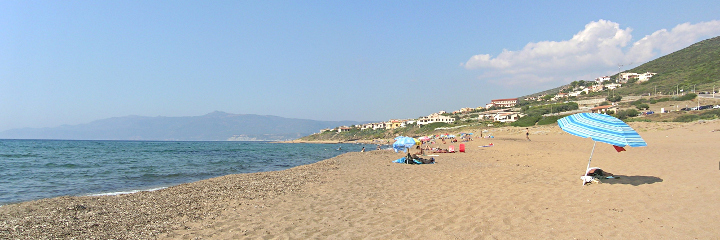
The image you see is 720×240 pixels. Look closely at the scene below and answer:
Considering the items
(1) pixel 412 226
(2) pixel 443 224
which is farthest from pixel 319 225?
(2) pixel 443 224

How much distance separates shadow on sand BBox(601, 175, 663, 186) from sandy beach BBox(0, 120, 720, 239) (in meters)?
0.03

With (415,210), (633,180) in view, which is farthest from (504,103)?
(415,210)

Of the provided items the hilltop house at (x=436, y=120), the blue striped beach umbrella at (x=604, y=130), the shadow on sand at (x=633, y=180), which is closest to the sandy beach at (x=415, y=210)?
the shadow on sand at (x=633, y=180)

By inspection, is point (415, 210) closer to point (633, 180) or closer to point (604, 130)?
point (604, 130)

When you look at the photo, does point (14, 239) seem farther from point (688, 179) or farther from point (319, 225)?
point (688, 179)

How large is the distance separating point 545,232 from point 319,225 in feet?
12.8

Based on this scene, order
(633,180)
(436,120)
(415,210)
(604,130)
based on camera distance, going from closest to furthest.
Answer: (415,210), (604,130), (633,180), (436,120)

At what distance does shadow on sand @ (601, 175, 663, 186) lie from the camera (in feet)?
29.6

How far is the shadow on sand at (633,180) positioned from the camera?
9.03m

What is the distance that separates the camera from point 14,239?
5973mm

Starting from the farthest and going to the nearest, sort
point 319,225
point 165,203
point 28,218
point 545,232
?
point 165,203, point 28,218, point 319,225, point 545,232

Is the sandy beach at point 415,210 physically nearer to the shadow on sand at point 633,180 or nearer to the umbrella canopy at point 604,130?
the shadow on sand at point 633,180

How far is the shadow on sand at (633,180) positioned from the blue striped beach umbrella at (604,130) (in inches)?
53.8

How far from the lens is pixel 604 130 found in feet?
27.9
